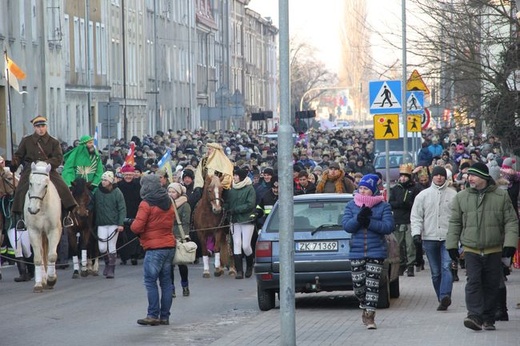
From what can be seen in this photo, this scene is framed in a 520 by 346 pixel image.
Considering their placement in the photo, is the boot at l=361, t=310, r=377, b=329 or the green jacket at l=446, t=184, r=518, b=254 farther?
the boot at l=361, t=310, r=377, b=329

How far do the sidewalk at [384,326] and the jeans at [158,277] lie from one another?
0.87m

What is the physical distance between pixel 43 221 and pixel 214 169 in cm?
459

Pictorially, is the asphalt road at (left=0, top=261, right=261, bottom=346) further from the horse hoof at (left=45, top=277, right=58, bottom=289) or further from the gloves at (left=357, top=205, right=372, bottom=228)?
the gloves at (left=357, top=205, right=372, bottom=228)

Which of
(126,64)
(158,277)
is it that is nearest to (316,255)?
(158,277)

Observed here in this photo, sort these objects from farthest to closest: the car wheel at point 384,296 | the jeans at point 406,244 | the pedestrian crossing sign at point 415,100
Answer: the pedestrian crossing sign at point 415,100, the jeans at point 406,244, the car wheel at point 384,296

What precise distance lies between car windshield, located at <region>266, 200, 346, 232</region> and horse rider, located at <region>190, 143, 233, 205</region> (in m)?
6.63

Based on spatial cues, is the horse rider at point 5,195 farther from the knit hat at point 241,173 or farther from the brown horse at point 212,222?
the knit hat at point 241,173

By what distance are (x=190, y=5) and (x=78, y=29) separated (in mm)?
33670

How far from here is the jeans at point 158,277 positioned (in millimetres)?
15734

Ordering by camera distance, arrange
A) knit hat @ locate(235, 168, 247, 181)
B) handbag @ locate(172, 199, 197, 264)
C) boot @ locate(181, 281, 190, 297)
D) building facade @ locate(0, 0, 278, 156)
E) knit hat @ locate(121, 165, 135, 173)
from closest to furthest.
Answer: handbag @ locate(172, 199, 197, 264)
boot @ locate(181, 281, 190, 297)
knit hat @ locate(235, 168, 247, 181)
knit hat @ locate(121, 165, 135, 173)
building facade @ locate(0, 0, 278, 156)

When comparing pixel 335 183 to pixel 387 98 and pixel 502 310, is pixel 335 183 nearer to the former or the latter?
pixel 387 98

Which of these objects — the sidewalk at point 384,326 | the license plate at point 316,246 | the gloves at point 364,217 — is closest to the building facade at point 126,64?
the sidewalk at point 384,326

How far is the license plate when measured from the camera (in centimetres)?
1727

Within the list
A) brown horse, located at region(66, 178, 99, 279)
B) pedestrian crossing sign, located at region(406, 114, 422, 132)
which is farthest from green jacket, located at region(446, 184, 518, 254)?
pedestrian crossing sign, located at region(406, 114, 422, 132)
